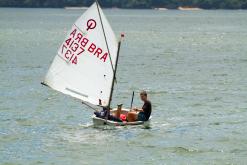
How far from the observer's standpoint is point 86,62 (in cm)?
4575

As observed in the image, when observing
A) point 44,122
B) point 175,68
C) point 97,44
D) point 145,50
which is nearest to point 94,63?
point 97,44

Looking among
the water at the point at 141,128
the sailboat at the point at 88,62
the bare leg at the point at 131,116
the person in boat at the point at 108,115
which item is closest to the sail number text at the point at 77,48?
the sailboat at the point at 88,62

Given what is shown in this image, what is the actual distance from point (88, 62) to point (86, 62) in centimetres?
10

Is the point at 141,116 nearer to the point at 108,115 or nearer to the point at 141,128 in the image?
the point at 141,128

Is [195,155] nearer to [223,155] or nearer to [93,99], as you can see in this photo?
[223,155]

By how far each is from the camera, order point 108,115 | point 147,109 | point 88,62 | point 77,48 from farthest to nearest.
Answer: point 88,62
point 77,48
point 147,109
point 108,115

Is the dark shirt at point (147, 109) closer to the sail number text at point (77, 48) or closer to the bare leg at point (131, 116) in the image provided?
the bare leg at point (131, 116)

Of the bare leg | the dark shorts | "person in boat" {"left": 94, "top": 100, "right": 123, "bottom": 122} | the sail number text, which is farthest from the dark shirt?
the sail number text

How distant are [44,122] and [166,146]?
880 centimetres

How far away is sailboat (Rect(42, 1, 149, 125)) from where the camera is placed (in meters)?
45.2

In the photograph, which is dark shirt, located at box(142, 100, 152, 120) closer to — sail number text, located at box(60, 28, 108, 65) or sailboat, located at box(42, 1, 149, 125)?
sailboat, located at box(42, 1, 149, 125)

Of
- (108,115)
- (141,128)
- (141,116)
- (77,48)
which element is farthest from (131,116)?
(77,48)

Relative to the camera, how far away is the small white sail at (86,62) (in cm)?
4528

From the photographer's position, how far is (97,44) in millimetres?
45312
